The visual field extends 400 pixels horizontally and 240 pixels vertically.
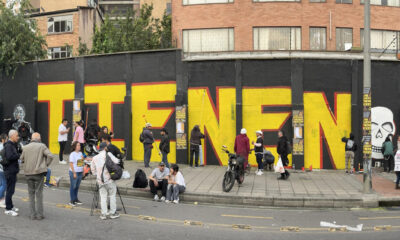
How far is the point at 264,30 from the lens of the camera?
2027 cm

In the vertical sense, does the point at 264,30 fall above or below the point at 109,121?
above

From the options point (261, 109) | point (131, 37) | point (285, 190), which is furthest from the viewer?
point (131, 37)

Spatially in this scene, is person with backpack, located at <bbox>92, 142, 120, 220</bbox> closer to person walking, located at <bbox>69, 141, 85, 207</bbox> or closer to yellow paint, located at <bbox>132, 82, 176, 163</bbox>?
person walking, located at <bbox>69, 141, 85, 207</bbox>

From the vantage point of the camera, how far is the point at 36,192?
28.6 feet

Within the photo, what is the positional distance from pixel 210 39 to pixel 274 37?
3.30 m

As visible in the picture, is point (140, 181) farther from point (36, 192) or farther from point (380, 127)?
point (380, 127)

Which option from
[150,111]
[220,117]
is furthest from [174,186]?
[150,111]

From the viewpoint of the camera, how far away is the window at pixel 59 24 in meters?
38.5

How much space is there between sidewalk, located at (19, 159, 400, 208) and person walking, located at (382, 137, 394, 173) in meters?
1.08

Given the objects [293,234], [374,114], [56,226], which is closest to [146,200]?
[56,226]

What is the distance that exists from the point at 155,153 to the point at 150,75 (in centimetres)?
371

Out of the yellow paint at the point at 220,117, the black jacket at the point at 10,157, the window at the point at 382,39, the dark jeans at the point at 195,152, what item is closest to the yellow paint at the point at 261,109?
the yellow paint at the point at 220,117

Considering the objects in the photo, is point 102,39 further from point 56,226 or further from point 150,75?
point 56,226

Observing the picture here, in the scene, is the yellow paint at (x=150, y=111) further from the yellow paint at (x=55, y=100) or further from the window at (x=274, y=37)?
the window at (x=274, y=37)
